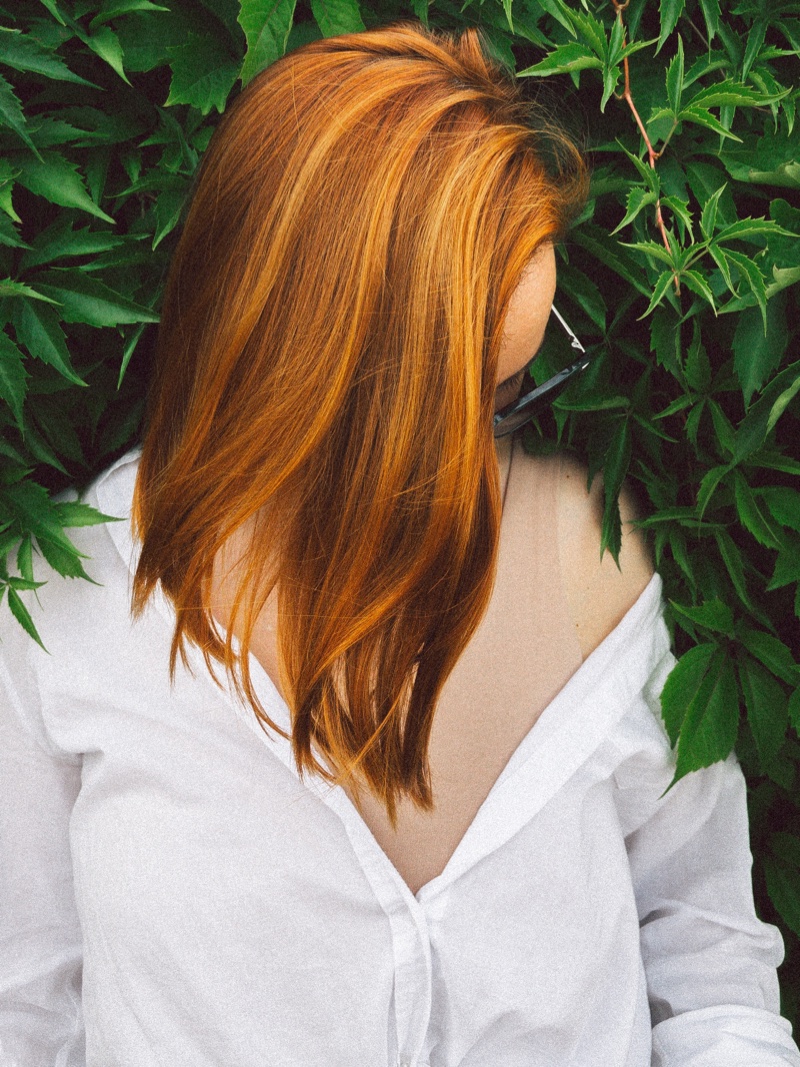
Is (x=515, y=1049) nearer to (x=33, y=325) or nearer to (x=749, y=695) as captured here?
(x=749, y=695)

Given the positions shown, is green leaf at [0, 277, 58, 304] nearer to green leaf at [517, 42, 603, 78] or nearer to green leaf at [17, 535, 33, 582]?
green leaf at [17, 535, 33, 582]

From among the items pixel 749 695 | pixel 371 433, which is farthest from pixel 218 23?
pixel 749 695

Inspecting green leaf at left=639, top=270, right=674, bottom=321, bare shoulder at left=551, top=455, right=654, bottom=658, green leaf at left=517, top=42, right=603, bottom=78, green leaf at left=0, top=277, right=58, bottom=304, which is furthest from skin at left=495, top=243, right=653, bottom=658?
green leaf at left=0, top=277, right=58, bottom=304

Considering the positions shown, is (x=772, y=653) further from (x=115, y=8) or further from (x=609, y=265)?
(x=115, y=8)

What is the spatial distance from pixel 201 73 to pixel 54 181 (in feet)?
0.61

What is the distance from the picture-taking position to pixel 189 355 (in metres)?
0.88

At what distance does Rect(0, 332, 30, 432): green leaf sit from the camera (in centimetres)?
87

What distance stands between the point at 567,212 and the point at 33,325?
0.56 metres

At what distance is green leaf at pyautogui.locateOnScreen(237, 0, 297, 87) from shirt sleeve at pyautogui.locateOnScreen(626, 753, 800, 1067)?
0.97 meters

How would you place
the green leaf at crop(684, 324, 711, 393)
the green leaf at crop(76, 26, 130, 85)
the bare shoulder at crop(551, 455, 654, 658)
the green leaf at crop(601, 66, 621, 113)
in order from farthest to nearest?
the bare shoulder at crop(551, 455, 654, 658) → the green leaf at crop(684, 324, 711, 393) → the green leaf at crop(76, 26, 130, 85) → the green leaf at crop(601, 66, 621, 113)

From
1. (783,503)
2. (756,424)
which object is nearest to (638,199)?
(756,424)

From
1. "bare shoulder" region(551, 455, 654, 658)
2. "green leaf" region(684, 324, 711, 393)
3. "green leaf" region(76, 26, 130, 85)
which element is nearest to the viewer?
"green leaf" region(76, 26, 130, 85)

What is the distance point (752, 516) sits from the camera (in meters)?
0.99

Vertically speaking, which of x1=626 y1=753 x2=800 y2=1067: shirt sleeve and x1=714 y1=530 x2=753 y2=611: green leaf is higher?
x1=714 y1=530 x2=753 y2=611: green leaf
